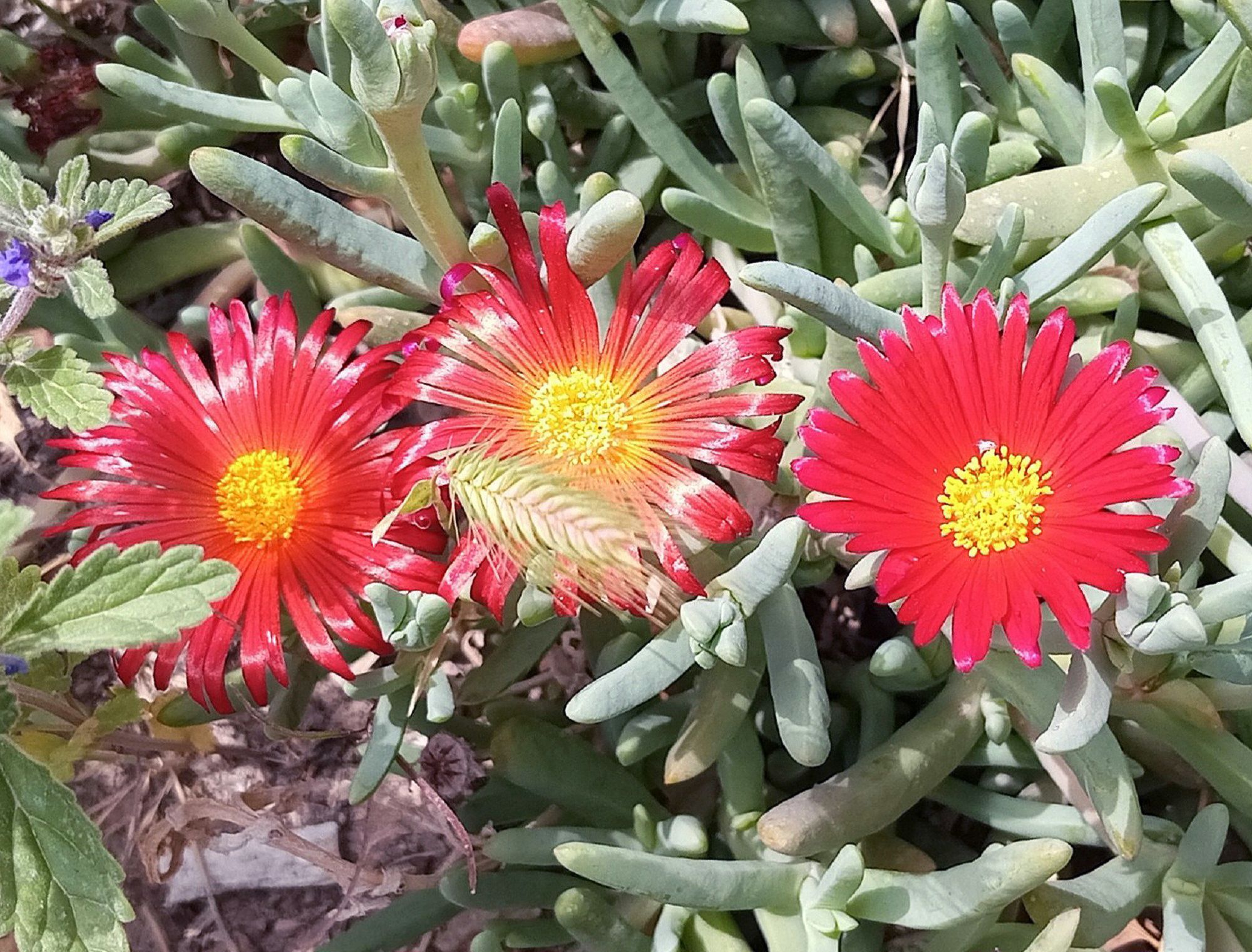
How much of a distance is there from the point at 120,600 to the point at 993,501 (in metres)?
0.53

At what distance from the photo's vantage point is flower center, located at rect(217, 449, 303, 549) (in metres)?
0.78

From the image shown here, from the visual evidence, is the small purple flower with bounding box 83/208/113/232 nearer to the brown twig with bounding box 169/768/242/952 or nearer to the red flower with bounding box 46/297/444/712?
the red flower with bounding box 46/297/444/712

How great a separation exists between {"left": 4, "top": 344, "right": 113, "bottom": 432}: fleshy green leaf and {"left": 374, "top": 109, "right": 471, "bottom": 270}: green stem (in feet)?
0.78

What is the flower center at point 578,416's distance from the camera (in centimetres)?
72

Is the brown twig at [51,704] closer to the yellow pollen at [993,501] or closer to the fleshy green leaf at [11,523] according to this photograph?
the fleshy green leaf at [11,523]

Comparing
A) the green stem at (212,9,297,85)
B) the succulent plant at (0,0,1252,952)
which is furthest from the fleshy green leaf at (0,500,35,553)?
the green stem at (212,9,297,85)

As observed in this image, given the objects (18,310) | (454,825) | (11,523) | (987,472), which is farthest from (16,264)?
(987,472)

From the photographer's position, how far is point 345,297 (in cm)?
101

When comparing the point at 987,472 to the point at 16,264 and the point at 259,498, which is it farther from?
the point at 16,264

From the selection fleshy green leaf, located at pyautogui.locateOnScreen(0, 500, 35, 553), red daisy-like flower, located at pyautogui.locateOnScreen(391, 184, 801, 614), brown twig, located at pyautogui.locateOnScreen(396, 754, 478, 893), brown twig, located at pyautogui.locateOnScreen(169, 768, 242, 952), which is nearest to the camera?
fleshy green leaf, located at pyautogui.locateOnScreen(0, 500, 35, 553)

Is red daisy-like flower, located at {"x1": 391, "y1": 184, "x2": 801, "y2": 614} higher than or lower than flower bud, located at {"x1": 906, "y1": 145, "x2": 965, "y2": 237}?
lower

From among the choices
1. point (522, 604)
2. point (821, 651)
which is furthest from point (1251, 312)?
point (522, 604)

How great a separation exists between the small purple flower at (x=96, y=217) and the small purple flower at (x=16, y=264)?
0.05 metres

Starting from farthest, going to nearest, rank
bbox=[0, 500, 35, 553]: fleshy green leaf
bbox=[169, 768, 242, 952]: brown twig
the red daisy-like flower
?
bbox=[169, 768, 242, 952]: brown twig
the red daisy-like flower
bbox=[0, 500, 35, 553]: fleshy green leaf
